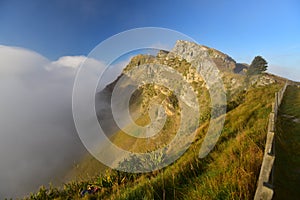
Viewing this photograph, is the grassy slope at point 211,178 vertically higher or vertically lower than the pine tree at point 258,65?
lower

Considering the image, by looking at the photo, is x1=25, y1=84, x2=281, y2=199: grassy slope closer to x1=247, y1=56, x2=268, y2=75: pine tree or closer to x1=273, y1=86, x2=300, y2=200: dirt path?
x1=273, y1=86, x2=300, y2=200: dirt path

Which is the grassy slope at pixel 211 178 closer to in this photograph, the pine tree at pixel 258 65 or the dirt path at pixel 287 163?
the dirt path at pixel 287 163

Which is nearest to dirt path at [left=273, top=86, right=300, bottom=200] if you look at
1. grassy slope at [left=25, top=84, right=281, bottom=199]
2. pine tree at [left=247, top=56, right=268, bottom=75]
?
grassy slope at [left=25, top=84, right=281, bottom=199]

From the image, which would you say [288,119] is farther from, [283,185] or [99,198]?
[99,198]

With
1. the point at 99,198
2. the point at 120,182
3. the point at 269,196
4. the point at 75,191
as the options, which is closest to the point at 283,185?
the point at 269,196

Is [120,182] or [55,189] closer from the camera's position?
[120,182]

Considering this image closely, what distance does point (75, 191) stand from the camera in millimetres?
9656

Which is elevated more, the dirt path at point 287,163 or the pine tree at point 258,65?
the pine tree at point 258,65

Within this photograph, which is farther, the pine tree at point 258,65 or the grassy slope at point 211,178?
the pine tree at point 258,65

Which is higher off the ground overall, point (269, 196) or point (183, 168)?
point (269, 196)

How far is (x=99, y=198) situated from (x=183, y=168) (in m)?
3.45

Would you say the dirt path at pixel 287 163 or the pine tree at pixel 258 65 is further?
the pine tree at pixel 258 65

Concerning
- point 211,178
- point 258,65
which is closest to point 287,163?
point 211,178

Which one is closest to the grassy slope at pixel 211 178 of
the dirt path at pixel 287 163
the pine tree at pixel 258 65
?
the dirt path at pixel 287 163
